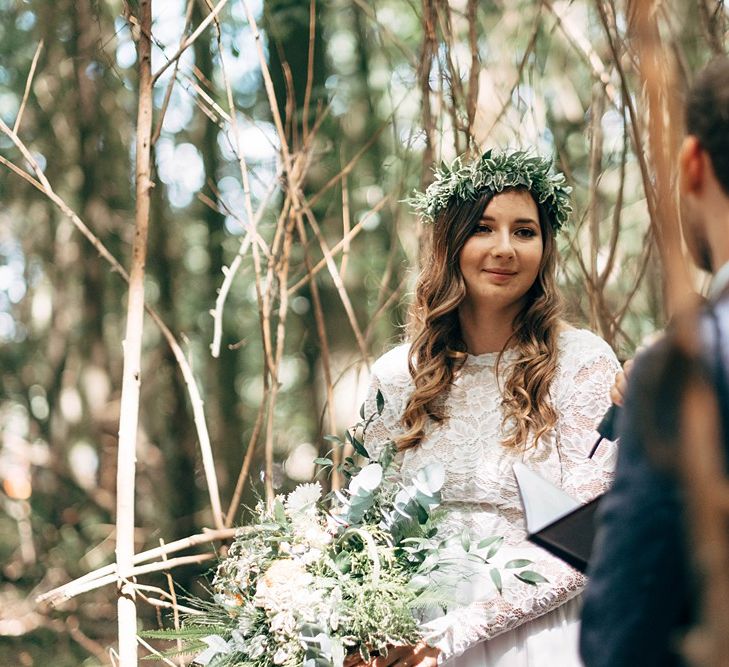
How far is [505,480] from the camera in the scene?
7.47 ft

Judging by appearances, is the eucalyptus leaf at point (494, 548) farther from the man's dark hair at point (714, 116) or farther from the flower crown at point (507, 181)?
the man's dark hair at point (714, 116)

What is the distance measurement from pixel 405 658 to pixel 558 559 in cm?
39

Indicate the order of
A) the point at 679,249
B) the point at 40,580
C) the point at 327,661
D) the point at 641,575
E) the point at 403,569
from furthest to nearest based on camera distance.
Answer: the point at 40,580
the point at 403,569
the point at 327,661
the point at 641,575
the point at 679,249

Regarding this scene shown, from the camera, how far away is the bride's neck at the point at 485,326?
251 centimetres

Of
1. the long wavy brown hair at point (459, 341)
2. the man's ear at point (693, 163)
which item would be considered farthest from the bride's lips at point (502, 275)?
the man's ear at point (693, 163)

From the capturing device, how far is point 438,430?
2.44m

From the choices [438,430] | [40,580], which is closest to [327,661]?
[438,430]

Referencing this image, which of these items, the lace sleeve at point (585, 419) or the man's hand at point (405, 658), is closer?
the man's hand at point (405, 658)

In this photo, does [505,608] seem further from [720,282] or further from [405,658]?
[720,282]

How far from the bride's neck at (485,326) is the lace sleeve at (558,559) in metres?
0.24

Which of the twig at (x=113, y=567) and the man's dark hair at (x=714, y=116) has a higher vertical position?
the man's dark hair at (x=714, y=116)

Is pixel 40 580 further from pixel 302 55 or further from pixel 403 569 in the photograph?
pixel 403 569

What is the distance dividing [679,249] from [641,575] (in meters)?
0.35

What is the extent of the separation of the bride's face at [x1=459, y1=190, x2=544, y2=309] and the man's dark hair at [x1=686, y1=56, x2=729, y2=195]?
1373 millimetres
